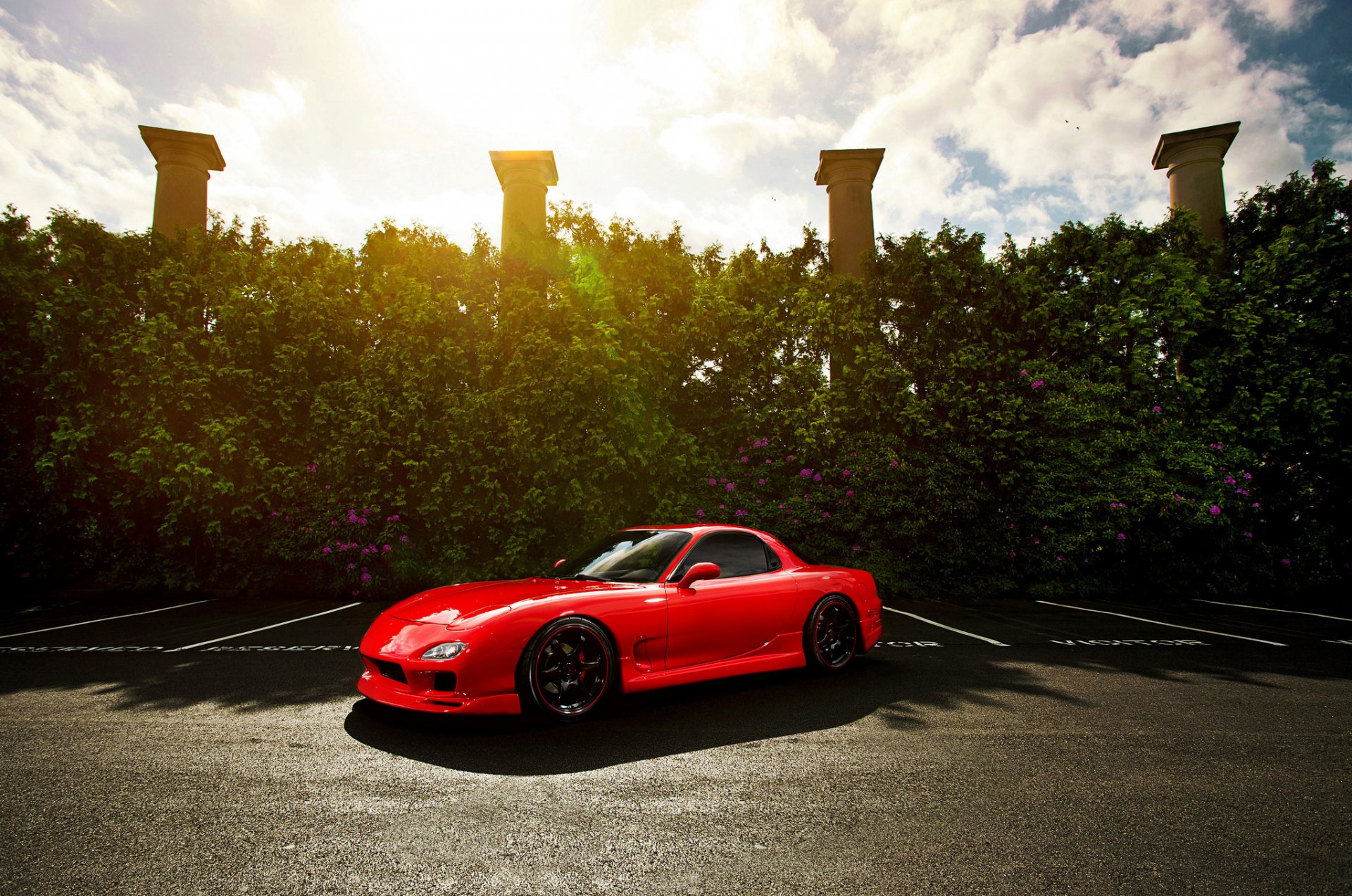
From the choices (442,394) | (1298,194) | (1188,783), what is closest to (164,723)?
(1188,783)

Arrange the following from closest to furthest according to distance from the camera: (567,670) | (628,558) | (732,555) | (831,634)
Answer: (567,670), (628,558), (732,555), (831,634)

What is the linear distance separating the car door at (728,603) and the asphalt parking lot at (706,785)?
0.38 metres

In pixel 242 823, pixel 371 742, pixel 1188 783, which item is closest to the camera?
pixel 242 823

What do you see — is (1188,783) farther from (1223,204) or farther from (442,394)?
(1223,204)

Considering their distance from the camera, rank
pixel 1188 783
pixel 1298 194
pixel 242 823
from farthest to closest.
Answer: pixel 1298 194
pixel 1188 783
pixel 242 823

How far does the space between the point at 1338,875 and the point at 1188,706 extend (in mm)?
2647

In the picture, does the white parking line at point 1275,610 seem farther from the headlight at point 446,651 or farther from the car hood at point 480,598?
the headlight at point 446,651

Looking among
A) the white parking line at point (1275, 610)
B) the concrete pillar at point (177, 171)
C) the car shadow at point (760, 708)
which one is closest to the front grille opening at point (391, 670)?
the car shadow at point (760, 708)

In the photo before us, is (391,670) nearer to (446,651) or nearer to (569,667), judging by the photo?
(446,651)

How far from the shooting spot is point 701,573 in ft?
15.9

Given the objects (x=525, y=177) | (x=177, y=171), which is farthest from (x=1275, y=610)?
(x=177, y=171)

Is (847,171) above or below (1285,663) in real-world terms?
above

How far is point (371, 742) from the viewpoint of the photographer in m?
3.91

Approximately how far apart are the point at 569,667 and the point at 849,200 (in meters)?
14.4
